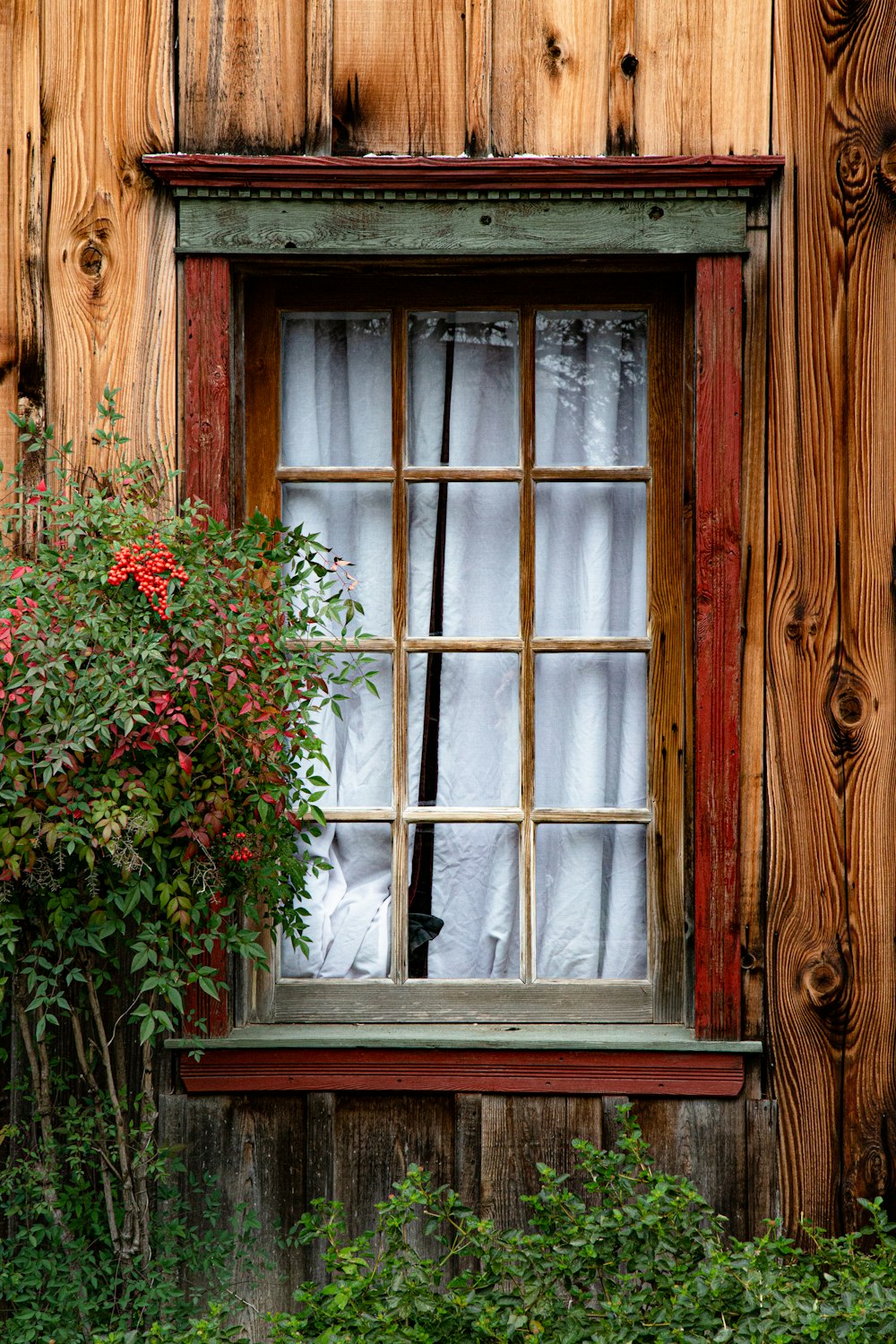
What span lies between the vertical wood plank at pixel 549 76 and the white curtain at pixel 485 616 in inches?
16.5

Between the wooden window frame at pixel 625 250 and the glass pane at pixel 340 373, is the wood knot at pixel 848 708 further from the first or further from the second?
the glass pane at pixel 340 373

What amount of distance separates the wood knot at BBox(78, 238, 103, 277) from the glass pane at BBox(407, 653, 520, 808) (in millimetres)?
1212

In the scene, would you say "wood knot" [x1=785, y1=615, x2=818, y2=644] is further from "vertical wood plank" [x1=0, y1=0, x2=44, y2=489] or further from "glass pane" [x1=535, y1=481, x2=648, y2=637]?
"vertical wood plank" [x1=0, y1=0, x2=44, y2=489]

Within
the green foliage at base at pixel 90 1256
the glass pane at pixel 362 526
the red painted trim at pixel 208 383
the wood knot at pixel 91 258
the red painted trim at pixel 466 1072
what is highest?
the wood knot at pixel 91 258

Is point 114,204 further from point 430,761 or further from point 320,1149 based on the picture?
point 320,1149

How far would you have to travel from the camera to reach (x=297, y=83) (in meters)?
2.87

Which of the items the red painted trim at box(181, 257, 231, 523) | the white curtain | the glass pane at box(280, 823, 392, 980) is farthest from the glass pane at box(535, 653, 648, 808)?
the red painted trim at box(181, 257, 231, 523)

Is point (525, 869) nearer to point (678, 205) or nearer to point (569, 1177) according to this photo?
point (569, 1177)

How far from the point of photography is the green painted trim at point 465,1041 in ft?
9.11

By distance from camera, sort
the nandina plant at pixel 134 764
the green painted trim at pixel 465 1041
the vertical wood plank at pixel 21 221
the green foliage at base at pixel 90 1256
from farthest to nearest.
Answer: the vertical wood plank at pixel 21 221
the green painted trim at pixel 465 1041
the green foliage at base at pixel 90 1256
the nandina plant at pixel 134 764

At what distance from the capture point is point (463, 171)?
9.16ft

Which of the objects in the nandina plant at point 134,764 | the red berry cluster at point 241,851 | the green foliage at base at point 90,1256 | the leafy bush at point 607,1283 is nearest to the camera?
the leafy bush at point 607,1283

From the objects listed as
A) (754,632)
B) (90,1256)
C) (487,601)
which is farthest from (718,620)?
(90,1256)

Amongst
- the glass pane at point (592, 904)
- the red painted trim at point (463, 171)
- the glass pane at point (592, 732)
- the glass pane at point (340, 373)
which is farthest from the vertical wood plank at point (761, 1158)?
the red painted trim at point (463, 171)
